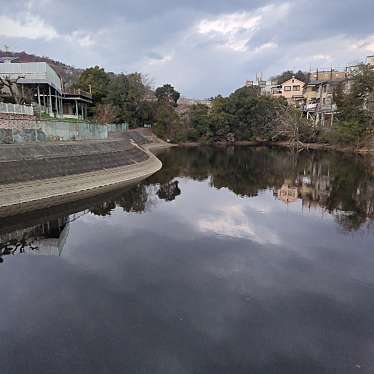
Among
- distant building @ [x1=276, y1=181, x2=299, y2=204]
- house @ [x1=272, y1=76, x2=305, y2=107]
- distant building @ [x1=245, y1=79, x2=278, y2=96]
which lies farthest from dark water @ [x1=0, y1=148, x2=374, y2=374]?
distant building @ [x1=245, y1=79, x2=278, y2=96]

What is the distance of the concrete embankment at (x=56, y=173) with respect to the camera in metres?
18.7

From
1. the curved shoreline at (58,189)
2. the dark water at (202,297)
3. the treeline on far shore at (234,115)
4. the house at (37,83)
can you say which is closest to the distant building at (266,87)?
the treeline on far shore at (234,115)

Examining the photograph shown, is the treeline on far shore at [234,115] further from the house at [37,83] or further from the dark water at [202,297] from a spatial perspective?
the dark water at [202,297]

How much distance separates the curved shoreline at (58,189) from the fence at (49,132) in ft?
14.0

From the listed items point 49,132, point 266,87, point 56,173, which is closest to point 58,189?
point 56,173

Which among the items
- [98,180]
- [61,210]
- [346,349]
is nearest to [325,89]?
[98,180]

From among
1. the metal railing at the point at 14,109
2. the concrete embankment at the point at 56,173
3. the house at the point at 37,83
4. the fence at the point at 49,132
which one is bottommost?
the concrete embankment at the point at 56,173

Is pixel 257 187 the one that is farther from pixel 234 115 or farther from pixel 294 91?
pixel 294 91

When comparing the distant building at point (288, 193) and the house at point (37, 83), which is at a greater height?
the house at point (37, 83)

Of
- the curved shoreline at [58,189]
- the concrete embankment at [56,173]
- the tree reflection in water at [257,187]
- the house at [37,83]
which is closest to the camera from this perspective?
the tree reflection in water at [257,187]

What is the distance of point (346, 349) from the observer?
292 inches

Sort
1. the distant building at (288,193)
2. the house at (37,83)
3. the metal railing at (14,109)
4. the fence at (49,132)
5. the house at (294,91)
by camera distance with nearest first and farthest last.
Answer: the fence at (49,132) → the distant building at (288,193) → the metal railing at (14,109) → the house at (37,83) → the house at (294,91)

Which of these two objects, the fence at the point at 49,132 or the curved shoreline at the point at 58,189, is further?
the fence at the point at 49,132

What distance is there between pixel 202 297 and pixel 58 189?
1504cm
